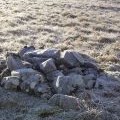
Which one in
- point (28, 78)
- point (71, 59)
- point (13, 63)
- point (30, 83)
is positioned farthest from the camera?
point (71, 59)

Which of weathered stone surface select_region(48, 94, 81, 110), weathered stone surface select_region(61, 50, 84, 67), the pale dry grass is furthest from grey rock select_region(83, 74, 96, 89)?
the pale dry grass

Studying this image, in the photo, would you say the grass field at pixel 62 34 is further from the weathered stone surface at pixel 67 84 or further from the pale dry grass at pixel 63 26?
the weathered stone surface at pixel 67 84

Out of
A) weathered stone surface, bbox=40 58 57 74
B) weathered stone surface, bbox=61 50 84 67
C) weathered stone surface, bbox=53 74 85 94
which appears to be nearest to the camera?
weathered stone surface, bbox=53 74 85 94

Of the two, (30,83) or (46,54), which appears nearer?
(30,83)

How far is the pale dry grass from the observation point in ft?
42.7

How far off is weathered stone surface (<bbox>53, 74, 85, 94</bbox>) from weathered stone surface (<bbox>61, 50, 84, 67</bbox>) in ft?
2.32

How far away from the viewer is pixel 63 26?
53.8 feet

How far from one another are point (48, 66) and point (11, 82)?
96 centimetres

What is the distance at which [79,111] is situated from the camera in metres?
7.50

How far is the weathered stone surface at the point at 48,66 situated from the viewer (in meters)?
8.89

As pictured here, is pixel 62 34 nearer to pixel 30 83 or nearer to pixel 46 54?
pixel 46 54

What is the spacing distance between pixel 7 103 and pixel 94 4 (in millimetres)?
16110

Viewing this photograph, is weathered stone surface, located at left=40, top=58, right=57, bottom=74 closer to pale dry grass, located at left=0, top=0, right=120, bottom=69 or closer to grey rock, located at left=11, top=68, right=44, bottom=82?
grey rock, located at left=11, top=68, right=44, bottom=82

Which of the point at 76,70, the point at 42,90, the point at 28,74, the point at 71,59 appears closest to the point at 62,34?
the point at 71,59
